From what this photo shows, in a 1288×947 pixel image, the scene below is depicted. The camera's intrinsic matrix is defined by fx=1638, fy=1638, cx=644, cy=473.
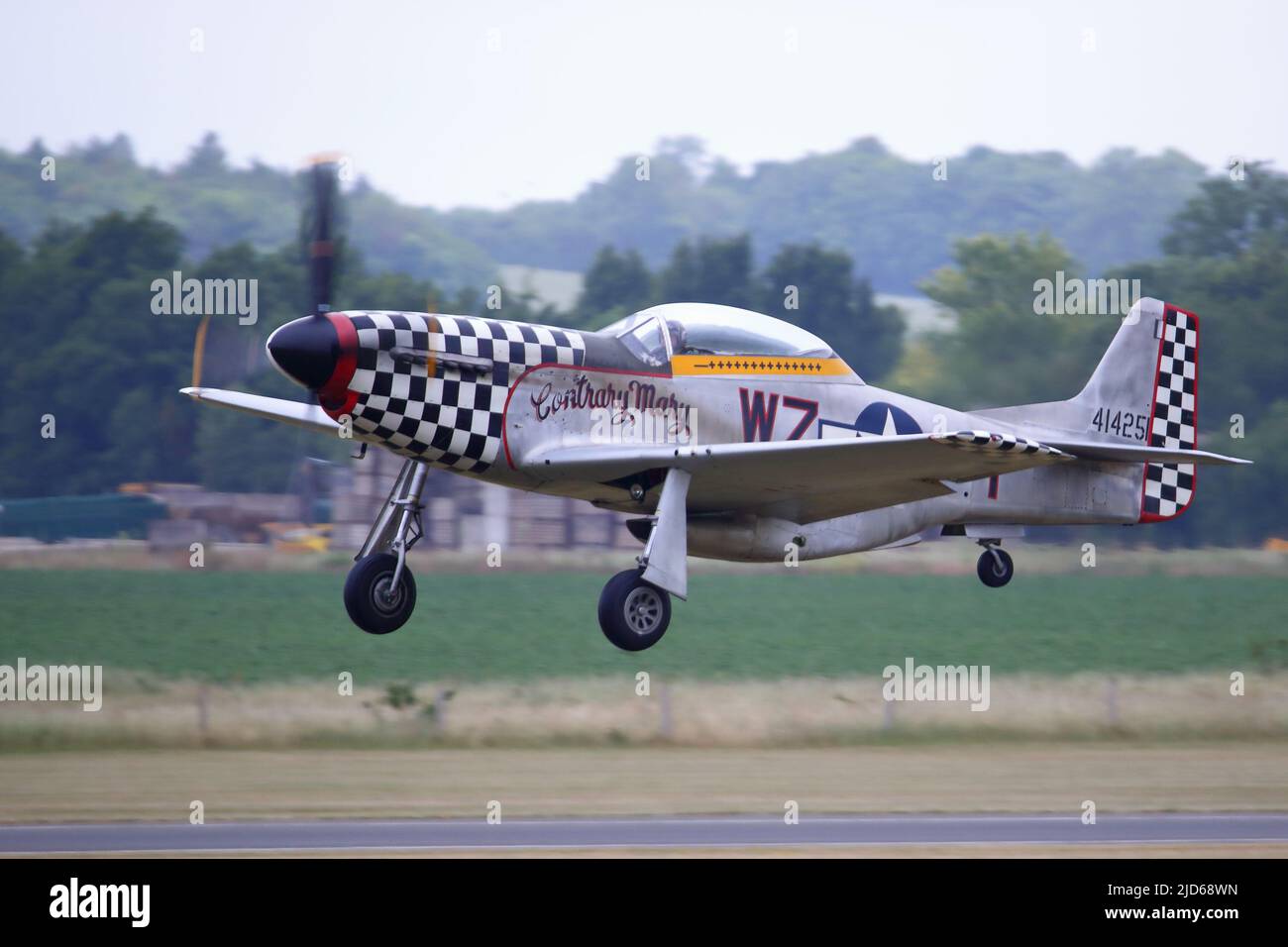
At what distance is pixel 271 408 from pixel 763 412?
4353mm

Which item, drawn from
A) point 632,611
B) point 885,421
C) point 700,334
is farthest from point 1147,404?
point 632,611

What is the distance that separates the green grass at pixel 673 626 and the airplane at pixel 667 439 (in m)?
13.4

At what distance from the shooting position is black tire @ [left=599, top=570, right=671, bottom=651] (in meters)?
12.9

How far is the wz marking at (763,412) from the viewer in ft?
45.3

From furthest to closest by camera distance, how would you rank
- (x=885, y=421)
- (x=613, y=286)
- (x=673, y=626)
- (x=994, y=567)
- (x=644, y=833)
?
(x=613, y=286) < (x=673, y=626) < (x=644, y=833) < (x=994, y=567) < (x=885, y=421)

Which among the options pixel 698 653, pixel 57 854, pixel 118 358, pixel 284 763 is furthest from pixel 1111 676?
pixel 118 358

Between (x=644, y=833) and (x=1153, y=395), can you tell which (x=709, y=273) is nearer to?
(x=1153, y=395)

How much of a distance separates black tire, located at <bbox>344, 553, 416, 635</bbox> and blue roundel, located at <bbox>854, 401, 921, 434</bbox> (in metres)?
4.22

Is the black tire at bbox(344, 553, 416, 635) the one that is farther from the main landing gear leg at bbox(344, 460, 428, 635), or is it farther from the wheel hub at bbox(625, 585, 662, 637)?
the wheel hub at bbox(625, 585, 662, 637)

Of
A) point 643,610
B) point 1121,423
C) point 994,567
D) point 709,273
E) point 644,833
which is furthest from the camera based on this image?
point 709,273


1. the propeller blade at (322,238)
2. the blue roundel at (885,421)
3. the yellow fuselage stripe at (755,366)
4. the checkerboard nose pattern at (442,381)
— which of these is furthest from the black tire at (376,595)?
the blue roundel at (885,421)

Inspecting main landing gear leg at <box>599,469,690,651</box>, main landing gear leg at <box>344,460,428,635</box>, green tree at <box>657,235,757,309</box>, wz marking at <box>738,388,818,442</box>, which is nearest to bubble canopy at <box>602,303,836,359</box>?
wz marking at <box>738,388,818,442</box>

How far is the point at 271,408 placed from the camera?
14.5 metres
